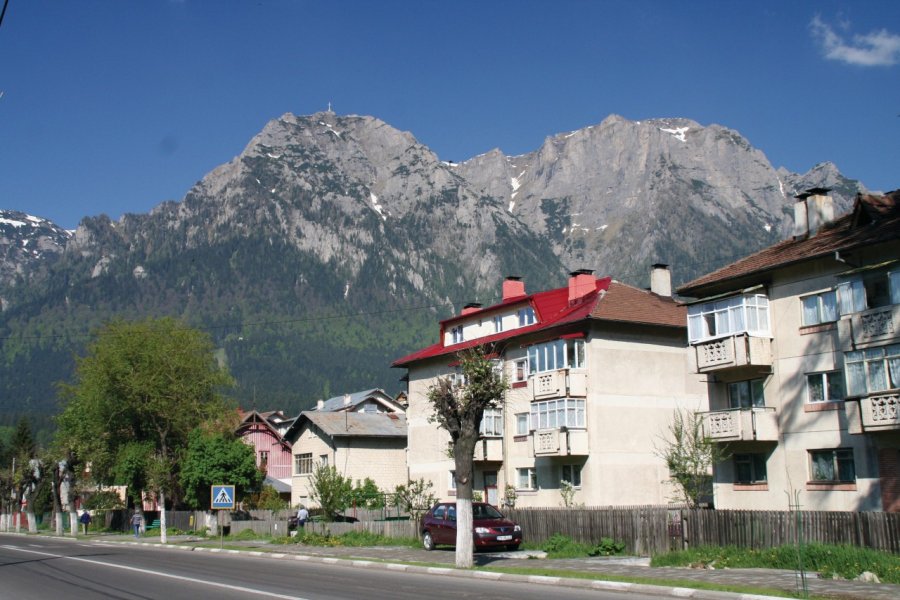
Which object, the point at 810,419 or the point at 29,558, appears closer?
the point at 810,419

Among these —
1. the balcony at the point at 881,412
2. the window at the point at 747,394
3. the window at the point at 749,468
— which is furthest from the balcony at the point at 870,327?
the window at the point at 749,468

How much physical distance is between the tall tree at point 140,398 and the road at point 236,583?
107 ft

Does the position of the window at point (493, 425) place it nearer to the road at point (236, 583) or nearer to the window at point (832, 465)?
the road at point (236, 583)

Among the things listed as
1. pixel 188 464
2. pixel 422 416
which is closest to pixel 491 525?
pixel 422 416

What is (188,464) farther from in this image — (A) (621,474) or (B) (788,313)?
(B) (788,313)

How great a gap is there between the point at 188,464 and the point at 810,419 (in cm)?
4067

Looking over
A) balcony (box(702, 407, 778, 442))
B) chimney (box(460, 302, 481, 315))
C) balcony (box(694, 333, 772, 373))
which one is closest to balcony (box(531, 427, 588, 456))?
balcony (box(694, 333, 772, 373))

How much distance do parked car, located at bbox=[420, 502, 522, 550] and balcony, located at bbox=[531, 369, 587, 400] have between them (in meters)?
11.0

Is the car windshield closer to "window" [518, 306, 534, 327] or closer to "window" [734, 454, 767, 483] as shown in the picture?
"window" [734, 454, 767, 483]

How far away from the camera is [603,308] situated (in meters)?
45.7

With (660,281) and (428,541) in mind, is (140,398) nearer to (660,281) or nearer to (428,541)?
(428,541)

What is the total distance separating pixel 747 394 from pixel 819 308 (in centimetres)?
464

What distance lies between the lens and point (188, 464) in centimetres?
5916

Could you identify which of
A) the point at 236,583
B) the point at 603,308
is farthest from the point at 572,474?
the point at 236,583
